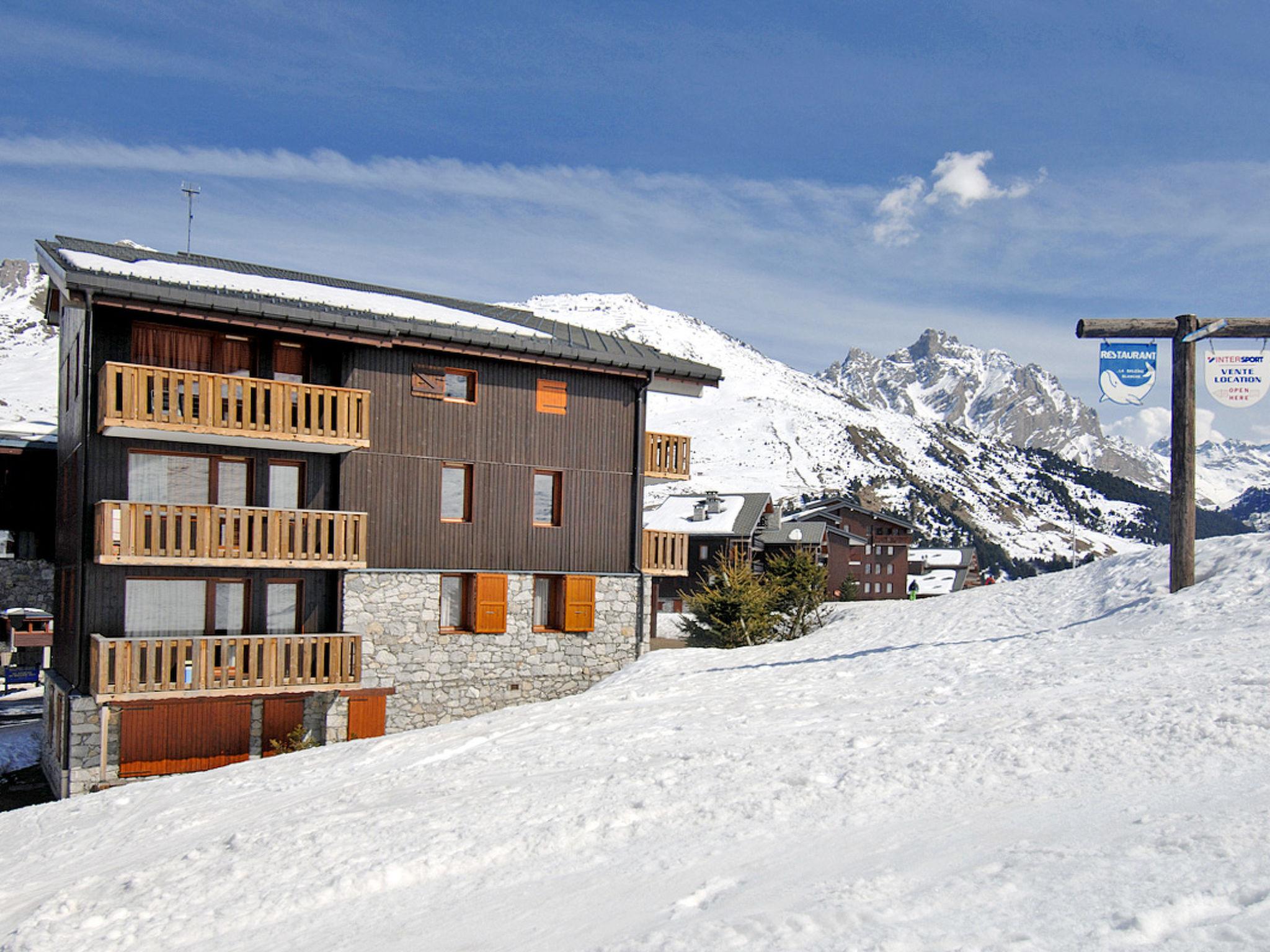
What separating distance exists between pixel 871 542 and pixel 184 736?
215ft

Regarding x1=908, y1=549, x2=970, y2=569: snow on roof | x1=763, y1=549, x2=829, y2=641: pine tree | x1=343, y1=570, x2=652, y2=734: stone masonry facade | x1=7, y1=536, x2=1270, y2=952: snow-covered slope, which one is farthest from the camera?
x1=908, y1=549, x2=970, y2=569: snow on roof

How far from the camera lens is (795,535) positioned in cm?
6238

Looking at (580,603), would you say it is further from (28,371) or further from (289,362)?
(28,371)

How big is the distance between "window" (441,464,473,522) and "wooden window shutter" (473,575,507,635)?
1.31 m

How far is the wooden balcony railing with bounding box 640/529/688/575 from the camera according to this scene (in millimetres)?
22938

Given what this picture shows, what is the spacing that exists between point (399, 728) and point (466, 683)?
1542mm

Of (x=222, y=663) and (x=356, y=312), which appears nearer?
(x=222, y=663)

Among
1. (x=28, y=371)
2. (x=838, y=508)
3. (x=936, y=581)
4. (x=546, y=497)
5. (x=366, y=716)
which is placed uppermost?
(x=28, y=371)

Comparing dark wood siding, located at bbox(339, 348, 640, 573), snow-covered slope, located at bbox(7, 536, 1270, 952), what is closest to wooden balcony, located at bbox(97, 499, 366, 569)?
dark wood siding, located at bbox(339, 348, 640, 573)

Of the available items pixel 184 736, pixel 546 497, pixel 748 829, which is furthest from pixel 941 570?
pixel 748 829

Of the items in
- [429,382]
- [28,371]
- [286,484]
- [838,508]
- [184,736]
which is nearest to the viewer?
[184,736]

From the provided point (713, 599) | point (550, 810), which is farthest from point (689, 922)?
point (713, 599)

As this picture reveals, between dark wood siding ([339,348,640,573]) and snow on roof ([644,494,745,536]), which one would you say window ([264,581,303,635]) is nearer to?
dark wood siding ([339,348,640,573])

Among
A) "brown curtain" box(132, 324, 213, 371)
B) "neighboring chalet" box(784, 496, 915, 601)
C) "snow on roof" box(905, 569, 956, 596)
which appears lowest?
"snow on roof" box(905, 569, 956, 596)
